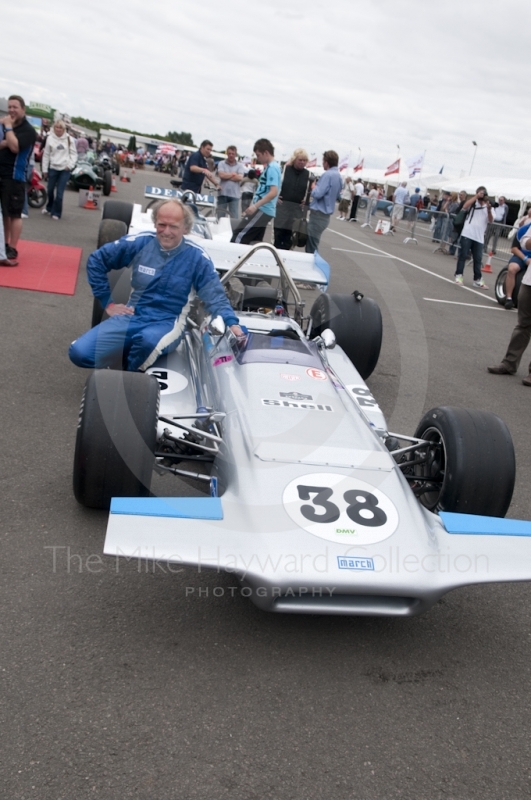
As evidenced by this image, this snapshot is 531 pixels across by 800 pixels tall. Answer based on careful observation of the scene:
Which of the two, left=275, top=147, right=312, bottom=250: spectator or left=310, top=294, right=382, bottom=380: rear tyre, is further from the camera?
left=275, top=147, right=312, bottom=250: spectator

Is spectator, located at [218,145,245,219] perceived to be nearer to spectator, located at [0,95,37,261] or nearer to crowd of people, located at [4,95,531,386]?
crowd of people, located at [4,95,531,386]

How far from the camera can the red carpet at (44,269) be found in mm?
7984

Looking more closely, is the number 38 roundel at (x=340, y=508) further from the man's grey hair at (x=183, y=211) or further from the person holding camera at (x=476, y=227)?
the person holding camera at (x=476, y=227)

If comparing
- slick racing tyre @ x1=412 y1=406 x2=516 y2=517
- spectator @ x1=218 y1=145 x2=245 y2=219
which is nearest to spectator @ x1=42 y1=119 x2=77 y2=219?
spectator @ x1=218 y1=145 x2=245 y2=219

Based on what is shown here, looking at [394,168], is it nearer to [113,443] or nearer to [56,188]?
[56,188]

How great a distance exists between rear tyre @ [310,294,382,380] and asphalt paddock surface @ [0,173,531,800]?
8.13 ft

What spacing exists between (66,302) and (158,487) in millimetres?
4148

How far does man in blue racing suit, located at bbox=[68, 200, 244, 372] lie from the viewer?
4.64m

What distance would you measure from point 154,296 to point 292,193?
6.19m

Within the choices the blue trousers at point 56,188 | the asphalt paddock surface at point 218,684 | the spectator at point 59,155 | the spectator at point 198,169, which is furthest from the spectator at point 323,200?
the asphalt paddock surface at point 218,684

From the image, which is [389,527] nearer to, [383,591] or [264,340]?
[383,591]

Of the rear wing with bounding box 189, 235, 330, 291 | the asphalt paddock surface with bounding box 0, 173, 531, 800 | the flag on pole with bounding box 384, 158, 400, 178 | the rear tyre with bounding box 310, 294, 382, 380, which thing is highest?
the flag on pole with bounding box 384, 158, 400, 178

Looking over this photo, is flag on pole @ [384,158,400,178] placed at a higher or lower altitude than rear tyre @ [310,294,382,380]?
higher

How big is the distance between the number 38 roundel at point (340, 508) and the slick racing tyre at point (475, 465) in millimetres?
508
